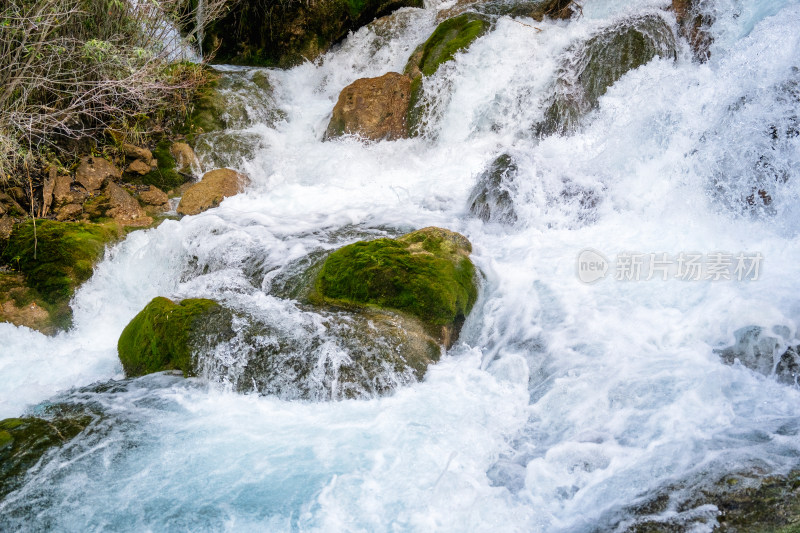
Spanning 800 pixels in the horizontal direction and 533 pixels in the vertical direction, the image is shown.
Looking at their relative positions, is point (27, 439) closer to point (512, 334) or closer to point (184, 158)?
point (512, 334)

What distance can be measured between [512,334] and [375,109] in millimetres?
5992

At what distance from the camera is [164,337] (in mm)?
4566

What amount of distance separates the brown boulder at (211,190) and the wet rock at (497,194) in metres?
3.65

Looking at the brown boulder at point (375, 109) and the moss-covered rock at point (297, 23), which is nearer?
the brown boulder at point (375, 109)

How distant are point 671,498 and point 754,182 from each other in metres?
3.75

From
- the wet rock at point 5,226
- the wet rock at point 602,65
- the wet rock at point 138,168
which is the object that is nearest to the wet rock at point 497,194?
the wet rock at point 602,65

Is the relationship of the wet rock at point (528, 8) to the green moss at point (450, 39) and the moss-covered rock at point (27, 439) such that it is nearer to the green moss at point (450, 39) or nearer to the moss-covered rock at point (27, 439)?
the green moss at point (450, 39)

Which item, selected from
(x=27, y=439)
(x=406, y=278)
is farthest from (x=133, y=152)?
(x=27, y=439)

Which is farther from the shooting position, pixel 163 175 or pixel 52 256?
pixel 163 175

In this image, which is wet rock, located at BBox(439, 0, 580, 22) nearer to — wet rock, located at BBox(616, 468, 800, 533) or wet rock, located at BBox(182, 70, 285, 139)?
wet rock, located at BBox(182, 70, 285, 139)

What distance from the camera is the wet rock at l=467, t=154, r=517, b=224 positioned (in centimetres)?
661

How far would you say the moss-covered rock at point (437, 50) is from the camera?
946 cm

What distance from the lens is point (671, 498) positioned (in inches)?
107

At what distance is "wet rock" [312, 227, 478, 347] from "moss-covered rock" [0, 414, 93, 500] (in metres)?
2.09
